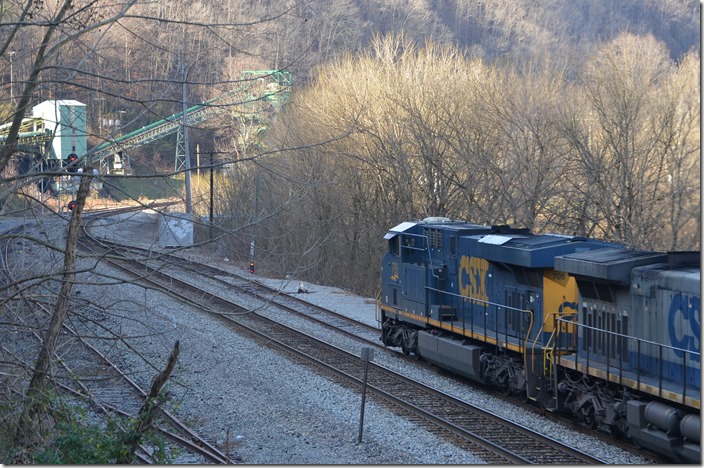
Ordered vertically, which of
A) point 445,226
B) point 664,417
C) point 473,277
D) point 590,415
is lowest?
point 590,415

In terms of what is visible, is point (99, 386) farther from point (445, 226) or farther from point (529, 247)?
point (529, 247)

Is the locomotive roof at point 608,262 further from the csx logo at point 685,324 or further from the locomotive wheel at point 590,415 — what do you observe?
the locomotive wheel at point 590,415

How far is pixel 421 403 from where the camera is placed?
12.7 metres

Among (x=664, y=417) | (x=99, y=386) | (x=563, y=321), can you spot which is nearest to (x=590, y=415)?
(x=563, y=321)

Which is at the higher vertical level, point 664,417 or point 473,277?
point 473,277

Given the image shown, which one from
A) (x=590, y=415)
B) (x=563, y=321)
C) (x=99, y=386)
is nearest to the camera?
(x=590, y=415)

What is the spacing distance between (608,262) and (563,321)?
4.97 ft

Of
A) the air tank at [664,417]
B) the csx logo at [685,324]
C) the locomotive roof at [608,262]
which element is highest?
the locomotive roof at [608,262]

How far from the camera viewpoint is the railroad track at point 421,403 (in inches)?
383

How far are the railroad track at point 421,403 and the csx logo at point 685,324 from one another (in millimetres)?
1759

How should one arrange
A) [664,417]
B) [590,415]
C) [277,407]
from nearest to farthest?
[664,417]
[590,415]
[277,407]

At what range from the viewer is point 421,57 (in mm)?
28562

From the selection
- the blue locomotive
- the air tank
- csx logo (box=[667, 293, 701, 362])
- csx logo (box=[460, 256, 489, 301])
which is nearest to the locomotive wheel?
the blue locomotive

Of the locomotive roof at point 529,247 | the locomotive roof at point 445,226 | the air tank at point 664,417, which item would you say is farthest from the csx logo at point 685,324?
the locomotive roof at point 445,226
